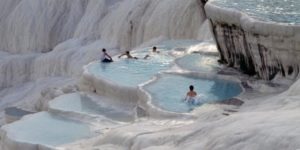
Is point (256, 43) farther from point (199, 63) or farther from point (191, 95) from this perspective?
point (199, 63)

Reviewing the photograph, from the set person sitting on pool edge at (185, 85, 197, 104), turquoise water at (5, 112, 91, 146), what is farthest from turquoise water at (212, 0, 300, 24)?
turquoise water at (5, 112, 91, 146)

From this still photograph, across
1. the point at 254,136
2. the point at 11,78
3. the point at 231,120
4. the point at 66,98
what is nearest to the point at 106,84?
the point at 66,98

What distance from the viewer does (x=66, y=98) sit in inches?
540

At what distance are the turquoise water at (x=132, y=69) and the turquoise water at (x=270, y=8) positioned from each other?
2027 millimetres

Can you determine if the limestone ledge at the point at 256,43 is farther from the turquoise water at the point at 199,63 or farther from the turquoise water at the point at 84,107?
the turquoise water at the point at 84,107

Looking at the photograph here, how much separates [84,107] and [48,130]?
133 centimetres

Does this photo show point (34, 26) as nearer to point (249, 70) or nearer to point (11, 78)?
point (11, 78)

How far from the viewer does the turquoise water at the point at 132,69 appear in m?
13.6

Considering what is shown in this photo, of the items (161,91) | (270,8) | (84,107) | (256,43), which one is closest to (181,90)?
(161,91)

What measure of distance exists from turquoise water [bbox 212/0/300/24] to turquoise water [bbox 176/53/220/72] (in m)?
1.30

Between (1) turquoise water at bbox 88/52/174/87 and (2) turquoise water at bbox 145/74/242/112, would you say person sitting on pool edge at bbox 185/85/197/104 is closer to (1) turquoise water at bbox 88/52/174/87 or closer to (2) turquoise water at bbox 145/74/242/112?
(2) turquoise water at bbox 145/74/242/112

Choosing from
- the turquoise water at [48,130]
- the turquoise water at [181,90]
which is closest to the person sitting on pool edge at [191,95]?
the turquoise water at [181,90]

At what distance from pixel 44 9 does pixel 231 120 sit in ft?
72.5

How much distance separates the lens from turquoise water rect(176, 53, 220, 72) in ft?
45.3
